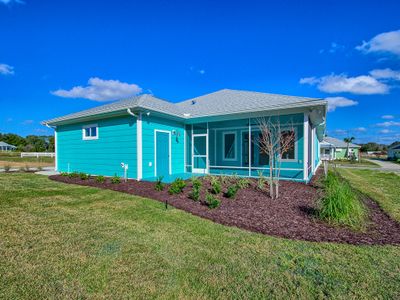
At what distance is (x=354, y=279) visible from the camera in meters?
2.65

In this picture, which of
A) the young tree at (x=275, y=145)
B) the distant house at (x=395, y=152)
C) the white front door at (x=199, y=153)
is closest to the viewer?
the young tree at (x=275, y=145)

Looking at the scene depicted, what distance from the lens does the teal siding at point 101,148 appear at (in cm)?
951

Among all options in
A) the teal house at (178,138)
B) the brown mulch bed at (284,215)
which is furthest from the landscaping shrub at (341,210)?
the teal house at (178,138)

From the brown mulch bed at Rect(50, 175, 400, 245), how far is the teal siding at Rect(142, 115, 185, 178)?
1.98m

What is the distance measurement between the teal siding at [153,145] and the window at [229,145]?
2374 millimetres

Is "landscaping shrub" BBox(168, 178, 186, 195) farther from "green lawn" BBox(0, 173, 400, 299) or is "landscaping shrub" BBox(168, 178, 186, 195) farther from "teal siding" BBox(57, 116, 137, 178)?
"teal siding" BBox(57, 116, 137, 178)

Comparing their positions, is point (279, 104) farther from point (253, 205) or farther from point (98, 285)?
point (98, 285)

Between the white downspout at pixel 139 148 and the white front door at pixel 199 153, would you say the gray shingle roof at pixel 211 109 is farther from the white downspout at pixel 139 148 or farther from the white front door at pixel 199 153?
the white front door at pixel 199 153

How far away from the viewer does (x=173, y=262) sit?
301 cm

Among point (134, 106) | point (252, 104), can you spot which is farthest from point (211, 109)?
point (134, 106)

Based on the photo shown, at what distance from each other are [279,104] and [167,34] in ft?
27.3

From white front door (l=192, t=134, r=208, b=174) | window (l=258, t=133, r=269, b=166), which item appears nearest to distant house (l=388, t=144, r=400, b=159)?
window (l=258, t=133, r=269, b=166)

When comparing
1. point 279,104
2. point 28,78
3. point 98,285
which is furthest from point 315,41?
point 28,78

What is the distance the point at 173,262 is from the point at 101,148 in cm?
908
